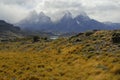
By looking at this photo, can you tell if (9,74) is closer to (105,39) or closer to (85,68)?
(85,68)

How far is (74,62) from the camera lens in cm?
4431

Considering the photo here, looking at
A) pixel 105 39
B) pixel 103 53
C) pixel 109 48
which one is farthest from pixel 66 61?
pixel 105 39

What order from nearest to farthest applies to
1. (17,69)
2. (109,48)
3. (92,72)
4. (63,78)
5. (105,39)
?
(63,78), (92,72), (17,69), (109,48), (105,39)

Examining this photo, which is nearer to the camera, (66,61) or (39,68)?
(39,68)

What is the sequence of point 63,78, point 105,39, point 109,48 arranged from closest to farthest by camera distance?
point 63,78
point 109,48
point 105,39

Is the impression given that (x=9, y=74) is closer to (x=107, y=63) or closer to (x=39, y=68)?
(x=39, y=68)

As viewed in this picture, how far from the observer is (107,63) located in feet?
128

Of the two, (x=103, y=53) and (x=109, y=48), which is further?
(x=109, y=48)

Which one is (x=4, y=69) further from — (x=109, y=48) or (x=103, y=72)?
(x=109, y=48)

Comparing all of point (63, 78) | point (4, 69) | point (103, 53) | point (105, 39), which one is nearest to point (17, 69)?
point (4, 69)

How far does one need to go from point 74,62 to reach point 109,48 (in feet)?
32.9

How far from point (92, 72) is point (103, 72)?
5.15 ft

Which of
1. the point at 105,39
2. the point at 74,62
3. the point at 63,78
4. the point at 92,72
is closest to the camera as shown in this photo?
the point at 63,78

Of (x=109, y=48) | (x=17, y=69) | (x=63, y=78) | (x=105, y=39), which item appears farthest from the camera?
(x=105, y=39)
